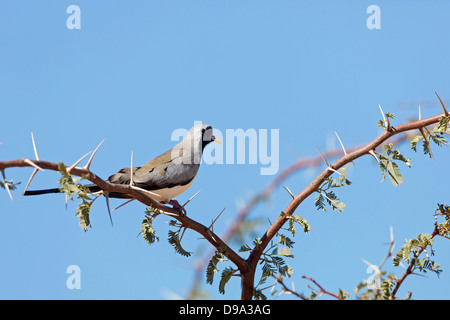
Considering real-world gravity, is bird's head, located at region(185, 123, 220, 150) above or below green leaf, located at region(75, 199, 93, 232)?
above

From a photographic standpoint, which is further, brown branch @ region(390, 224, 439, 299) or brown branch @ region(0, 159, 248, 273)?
brown branch @ region(390, 224, 439, 299)

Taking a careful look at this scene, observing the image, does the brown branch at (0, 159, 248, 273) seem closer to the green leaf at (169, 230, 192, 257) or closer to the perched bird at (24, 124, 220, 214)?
the green leaf at (169, 230, 192, 257)

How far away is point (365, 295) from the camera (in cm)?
530

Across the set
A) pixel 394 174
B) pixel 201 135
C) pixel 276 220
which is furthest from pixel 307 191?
pixel 201 135

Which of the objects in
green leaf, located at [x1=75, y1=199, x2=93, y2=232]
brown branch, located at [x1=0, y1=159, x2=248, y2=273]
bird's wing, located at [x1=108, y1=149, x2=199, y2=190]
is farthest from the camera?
bird's wing, located at [x1=108, y1=149, x2=199, y2=190]

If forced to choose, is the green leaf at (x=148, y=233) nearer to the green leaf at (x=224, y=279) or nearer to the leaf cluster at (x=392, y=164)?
the green leaf at (x=224, y=279)

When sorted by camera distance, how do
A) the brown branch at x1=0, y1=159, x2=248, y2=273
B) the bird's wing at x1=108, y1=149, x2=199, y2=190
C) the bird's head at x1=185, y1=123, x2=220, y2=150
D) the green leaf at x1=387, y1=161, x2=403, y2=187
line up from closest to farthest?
the brown branch at x1=0, y1=159, x2=248, y2=273
the green leaf at x1=387, y1=161, x2=403, y2=187
the bird's wing at x1=108, y1=149, x2=199, y2=190
the bird's head at x1=185, y1=123, x2=220, y2=150

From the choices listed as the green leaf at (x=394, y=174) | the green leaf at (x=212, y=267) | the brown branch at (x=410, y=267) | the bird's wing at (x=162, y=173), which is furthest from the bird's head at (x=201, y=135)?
the brown branch at (x=410, y=267)

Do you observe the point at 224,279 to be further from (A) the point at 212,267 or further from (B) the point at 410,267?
(B) the point at 410,267

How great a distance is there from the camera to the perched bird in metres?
7.69

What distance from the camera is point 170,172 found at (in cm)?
808

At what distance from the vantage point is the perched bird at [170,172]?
7688 millimetres

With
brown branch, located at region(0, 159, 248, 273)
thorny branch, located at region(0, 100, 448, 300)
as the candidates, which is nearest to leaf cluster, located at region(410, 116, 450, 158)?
thorny branch, located at region(0, 100, 448, 300)
